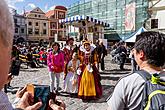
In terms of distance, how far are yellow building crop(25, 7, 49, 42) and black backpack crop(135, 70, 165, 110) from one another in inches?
2549

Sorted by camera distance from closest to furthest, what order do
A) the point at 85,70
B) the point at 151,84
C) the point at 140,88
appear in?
1. the point at 151,84
2. the point at 140,88
3. the point at 85,70

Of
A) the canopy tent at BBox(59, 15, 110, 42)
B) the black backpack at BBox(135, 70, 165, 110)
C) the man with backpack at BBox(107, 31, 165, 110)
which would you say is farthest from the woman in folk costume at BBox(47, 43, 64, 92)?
the canopy tent at BBox(59, 15, 110, 42)

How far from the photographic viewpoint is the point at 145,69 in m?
1.88

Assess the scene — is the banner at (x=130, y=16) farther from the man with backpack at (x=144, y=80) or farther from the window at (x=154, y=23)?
the man with backpack at (x=144, y=80)

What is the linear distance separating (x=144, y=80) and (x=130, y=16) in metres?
32.4

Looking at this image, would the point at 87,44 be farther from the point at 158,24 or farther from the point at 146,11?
the point at 146,11

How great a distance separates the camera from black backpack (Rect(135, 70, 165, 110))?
1523 mm

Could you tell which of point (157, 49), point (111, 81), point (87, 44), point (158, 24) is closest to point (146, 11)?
point (158, 24)

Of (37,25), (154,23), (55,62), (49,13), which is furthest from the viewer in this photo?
(49,13)

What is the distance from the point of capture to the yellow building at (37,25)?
2571 inches

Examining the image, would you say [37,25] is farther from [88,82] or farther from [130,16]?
[88,82]

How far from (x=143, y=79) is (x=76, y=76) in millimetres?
5106

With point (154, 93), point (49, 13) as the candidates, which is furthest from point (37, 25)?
point (154, 93)

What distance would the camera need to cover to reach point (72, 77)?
6.88m
